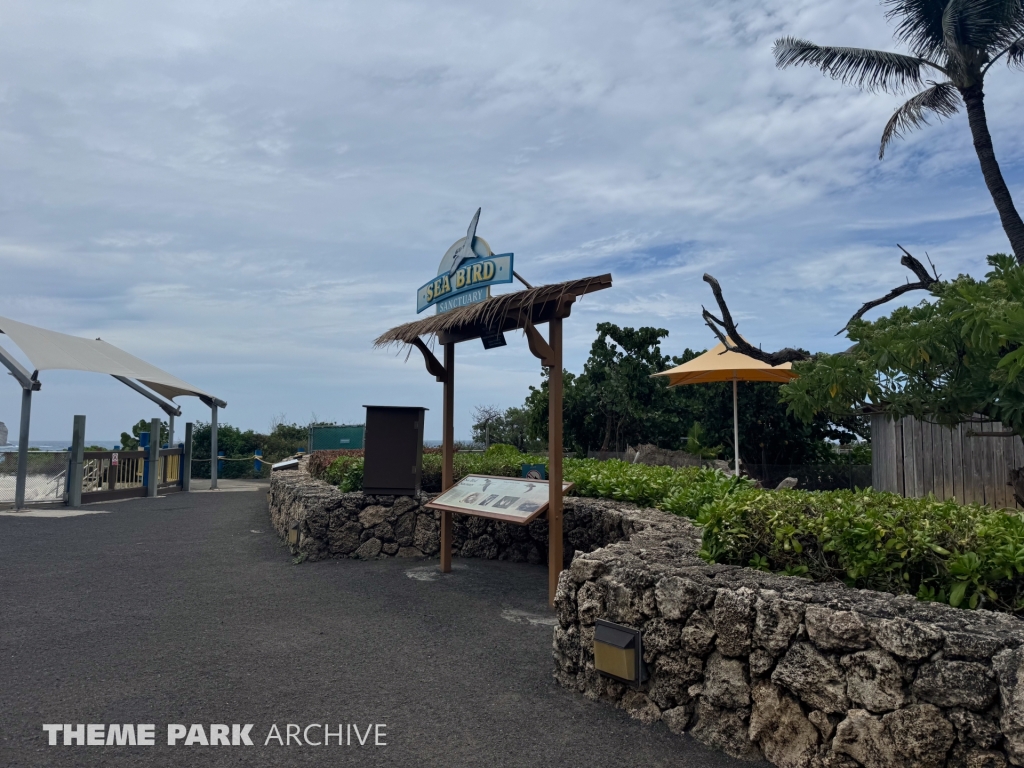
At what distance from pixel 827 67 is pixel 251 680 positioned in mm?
17499

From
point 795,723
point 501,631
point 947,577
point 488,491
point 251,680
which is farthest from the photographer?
point 488,491

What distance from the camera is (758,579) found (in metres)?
3.50

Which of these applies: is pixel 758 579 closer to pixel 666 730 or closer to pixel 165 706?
pixel 666 730

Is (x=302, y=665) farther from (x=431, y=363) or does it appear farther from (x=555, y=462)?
(x=431, y=363)

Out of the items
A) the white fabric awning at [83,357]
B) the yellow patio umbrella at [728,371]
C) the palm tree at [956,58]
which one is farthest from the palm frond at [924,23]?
the white fabric awning at [83,357]

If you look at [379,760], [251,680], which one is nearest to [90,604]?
[251,680]

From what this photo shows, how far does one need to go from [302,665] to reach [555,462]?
2.47 metres

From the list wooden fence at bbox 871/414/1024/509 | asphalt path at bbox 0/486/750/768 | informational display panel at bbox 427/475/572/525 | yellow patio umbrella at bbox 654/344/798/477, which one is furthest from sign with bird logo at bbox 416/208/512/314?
yellow patio umbrella at bbox 654/344/798/477

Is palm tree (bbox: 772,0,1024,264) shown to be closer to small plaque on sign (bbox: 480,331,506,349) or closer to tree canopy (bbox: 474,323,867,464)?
tree canopy (bbox: 474,323,867,464)

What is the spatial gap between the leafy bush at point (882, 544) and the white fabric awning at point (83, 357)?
1358cm

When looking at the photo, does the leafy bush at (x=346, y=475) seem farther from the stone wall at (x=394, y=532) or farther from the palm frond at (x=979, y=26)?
the palm frond at (x=979, y=26)

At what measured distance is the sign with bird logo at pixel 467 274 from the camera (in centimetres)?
638

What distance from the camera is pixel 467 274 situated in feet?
22.2

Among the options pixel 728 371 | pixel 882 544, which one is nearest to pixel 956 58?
pixel 728 371
